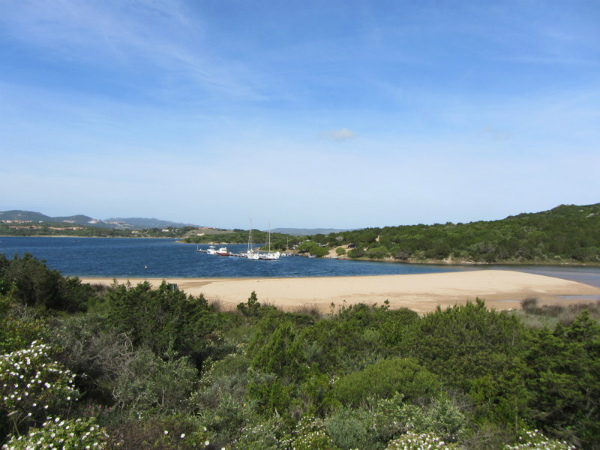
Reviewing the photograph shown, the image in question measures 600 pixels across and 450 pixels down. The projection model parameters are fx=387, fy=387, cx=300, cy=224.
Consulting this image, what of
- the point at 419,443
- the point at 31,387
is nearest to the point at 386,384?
the point at 419,443

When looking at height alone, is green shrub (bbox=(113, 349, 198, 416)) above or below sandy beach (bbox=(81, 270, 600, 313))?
above

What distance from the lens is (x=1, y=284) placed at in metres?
13.1

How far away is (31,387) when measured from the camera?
399cm

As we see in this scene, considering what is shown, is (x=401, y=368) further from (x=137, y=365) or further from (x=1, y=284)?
(x=1, y=284)

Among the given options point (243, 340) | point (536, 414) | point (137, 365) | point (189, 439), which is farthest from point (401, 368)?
point (243, 340)

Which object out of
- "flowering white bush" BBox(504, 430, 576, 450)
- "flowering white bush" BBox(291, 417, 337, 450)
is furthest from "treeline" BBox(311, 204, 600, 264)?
"flowering white bush" BBox(291, 417, 337, 450)

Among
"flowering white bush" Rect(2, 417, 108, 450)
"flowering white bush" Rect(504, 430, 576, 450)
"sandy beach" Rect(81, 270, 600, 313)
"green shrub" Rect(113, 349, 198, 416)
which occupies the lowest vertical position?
"sandy beach" Rect(81, 270, 600, 313)

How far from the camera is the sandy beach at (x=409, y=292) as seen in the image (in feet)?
74.9

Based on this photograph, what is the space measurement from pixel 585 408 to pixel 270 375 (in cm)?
410

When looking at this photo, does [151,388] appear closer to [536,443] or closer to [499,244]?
[536,443]

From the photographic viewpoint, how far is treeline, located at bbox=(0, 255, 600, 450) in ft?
13.1

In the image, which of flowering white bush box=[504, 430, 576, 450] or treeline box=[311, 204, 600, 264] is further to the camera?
treeline box=[311, 204, 600, 264]

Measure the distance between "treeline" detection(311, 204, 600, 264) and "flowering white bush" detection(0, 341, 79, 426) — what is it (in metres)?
62.9

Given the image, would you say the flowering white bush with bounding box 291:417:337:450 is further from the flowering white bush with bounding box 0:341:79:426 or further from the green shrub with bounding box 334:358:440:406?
the flowering white bush with bounding box 0:341:79:426
